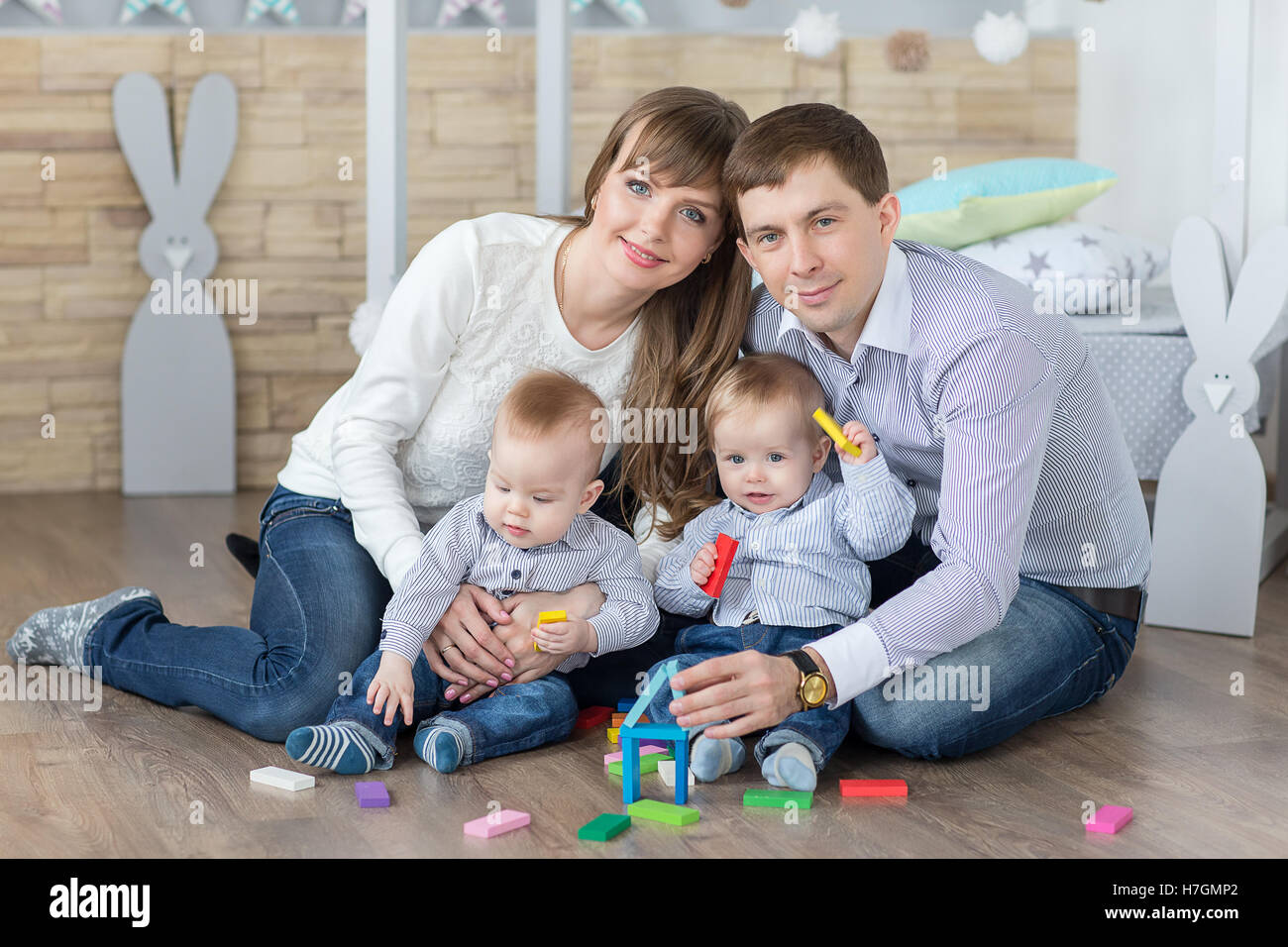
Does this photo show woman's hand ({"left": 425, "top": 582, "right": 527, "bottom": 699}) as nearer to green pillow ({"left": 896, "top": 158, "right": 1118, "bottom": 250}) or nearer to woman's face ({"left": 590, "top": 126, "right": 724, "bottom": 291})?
woman's face ({"left": 590, "top": 126, "right": 724, "bottom": 291})

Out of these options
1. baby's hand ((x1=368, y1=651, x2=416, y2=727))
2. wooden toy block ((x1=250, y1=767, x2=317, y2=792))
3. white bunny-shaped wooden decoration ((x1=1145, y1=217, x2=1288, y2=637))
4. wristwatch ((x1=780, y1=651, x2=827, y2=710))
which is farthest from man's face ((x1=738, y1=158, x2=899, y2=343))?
white bunny-shaped wooden decoration ((x1=1145, y1=217, x2=1288, y2=637))

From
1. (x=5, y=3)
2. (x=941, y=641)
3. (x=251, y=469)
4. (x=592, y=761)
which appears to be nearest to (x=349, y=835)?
(x=592, y=761)

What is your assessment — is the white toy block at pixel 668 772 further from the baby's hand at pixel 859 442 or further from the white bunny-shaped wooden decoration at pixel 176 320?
the white bunny-shaped wooden decoration at pixel 176 320

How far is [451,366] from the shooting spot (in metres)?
1.68

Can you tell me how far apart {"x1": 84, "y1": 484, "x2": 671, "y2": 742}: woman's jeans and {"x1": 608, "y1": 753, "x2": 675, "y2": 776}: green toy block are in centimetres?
20

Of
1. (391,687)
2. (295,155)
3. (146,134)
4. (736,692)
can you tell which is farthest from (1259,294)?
(146,134)

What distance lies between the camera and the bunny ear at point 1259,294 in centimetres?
203

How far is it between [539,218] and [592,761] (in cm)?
68

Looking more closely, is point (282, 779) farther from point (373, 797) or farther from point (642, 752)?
point (642, 752)

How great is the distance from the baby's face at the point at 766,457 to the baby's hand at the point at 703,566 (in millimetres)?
80

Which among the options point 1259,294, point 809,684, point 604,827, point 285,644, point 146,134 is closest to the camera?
point 604,827

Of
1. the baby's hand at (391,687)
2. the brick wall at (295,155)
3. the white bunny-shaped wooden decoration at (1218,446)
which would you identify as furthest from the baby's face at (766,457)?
the brick wall at (295,155)

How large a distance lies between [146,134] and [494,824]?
228cm

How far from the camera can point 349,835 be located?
4.22 feet
